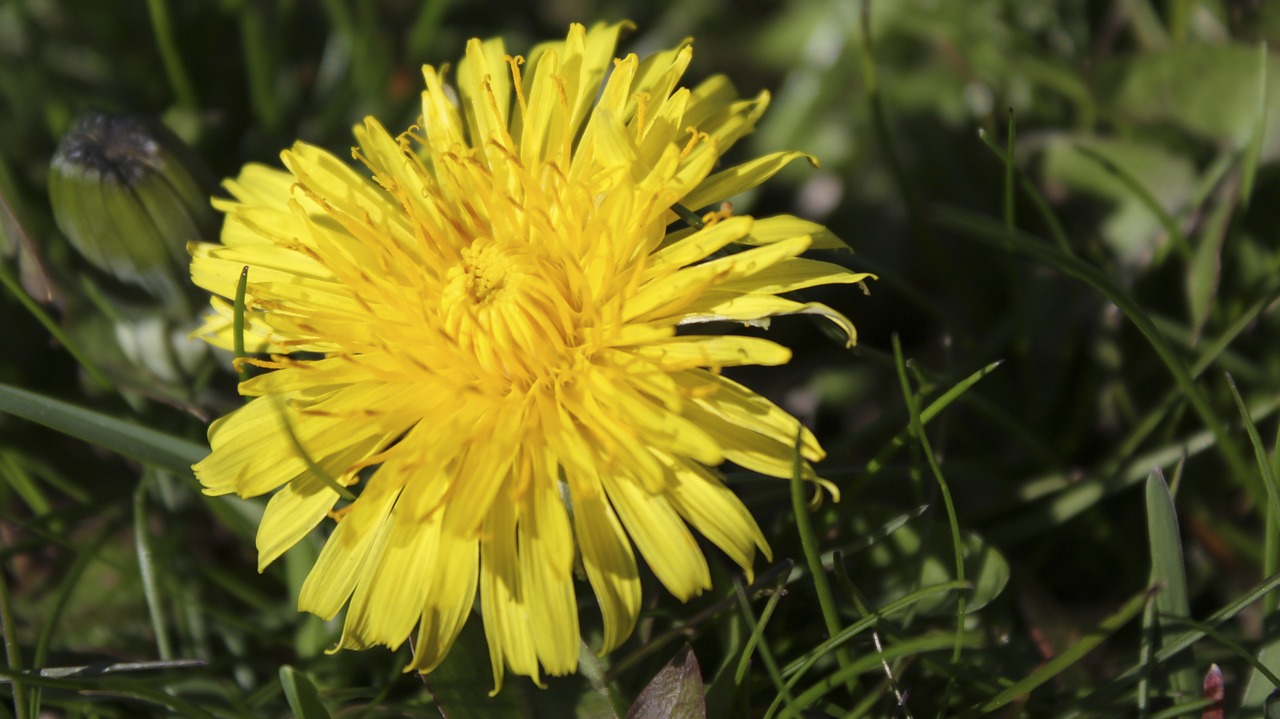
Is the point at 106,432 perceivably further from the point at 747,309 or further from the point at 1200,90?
the point at 1200,90

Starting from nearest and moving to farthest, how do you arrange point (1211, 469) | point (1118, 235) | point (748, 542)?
1. point (748, 542)
2. point (1211, 469)
3. point (1118, 235)

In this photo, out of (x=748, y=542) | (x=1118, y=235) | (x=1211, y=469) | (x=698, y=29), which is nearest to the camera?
(x=748, y=542)

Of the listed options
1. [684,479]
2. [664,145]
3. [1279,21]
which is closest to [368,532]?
[684,479]

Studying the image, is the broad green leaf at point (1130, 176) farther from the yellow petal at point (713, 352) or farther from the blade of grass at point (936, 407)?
the yellow petal at point (713, 352)

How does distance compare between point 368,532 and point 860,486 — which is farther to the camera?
point 860,486

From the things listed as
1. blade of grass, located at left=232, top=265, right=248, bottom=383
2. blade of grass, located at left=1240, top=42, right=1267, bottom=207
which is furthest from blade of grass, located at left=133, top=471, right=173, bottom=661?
blade of grass, located at left=1240, top=42, right=1267, bottom=207

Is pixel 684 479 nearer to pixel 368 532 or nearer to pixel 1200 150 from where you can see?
pixel 368 532
